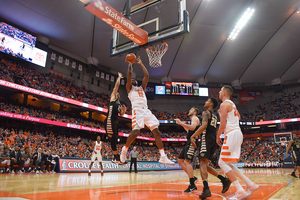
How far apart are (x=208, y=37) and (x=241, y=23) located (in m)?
4.13

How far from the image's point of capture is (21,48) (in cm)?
2097

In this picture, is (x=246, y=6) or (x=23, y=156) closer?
(x=23, y=156)

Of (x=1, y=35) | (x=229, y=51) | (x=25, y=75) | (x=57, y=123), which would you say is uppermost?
(x=229, y=51)

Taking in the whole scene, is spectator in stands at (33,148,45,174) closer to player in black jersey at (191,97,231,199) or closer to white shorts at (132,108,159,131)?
white shorts at (132,108,159,131)

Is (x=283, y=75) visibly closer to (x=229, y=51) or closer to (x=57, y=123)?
(x=229, y=51)

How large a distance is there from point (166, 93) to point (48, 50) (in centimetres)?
1850

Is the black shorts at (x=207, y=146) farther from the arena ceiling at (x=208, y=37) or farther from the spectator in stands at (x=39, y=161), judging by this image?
the arena ceiling at (x=208, y=37)

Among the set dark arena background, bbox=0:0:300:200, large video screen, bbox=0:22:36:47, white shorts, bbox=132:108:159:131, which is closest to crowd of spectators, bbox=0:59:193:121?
dark arena background, bbox=0:0:300:200

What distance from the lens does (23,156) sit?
11391 millimetres

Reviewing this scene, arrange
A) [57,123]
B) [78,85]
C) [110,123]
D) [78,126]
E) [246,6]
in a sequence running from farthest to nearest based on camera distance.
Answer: [78,85] → [246,6] → [78,126] → [57,123] → [110,123]

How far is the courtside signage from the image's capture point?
233 inches

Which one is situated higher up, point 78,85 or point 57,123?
point 78,85

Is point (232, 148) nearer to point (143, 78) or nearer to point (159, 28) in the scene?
point (159, 28)

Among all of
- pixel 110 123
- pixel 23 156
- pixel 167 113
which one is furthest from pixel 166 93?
pixel 110 123
